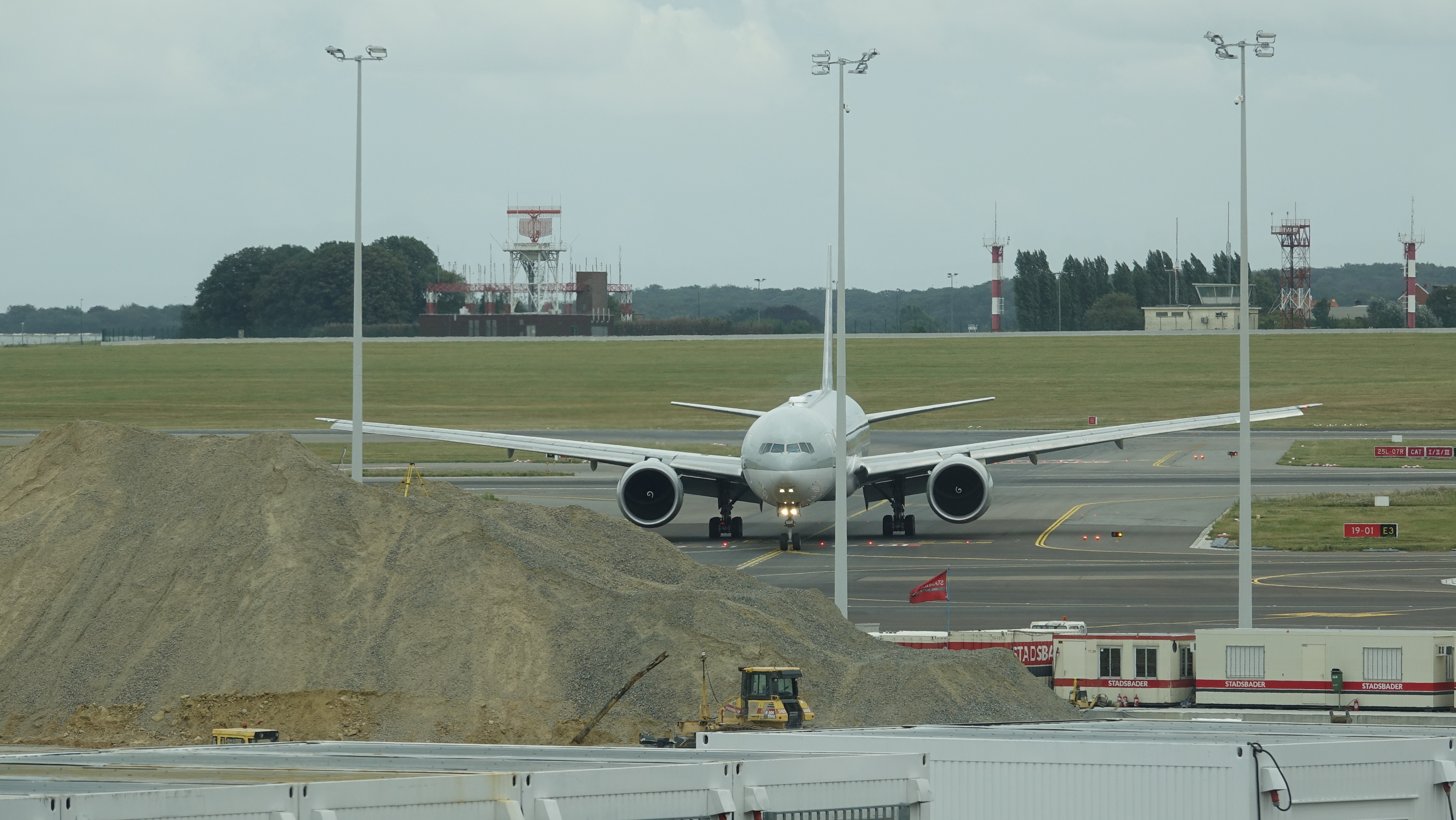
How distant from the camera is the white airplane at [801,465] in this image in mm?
55062

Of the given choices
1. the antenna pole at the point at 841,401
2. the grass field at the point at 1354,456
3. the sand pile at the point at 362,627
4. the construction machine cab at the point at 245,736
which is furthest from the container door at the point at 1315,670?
the grass field at the point at 1354,456

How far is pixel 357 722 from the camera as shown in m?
29.9

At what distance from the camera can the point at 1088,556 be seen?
55656mm

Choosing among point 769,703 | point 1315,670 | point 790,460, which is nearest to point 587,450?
point 790,460

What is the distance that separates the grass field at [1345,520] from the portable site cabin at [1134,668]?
68.7 feet

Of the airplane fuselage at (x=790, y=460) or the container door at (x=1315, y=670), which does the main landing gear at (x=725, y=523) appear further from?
the container door at (x=1315, y=670)

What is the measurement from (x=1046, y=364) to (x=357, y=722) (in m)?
149

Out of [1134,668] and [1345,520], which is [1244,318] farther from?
[1345,520]

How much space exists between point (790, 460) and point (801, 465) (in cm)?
37

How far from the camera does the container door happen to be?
103 feet

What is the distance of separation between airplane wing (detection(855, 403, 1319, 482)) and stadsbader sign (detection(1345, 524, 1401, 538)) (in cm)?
457

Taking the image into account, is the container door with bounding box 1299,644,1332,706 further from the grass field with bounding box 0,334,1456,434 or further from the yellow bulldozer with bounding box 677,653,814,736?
the grass field with bounding box 0,334,1456,434

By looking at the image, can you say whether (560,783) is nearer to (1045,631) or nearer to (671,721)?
(671,721)

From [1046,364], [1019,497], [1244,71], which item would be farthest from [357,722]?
[1046,364]
